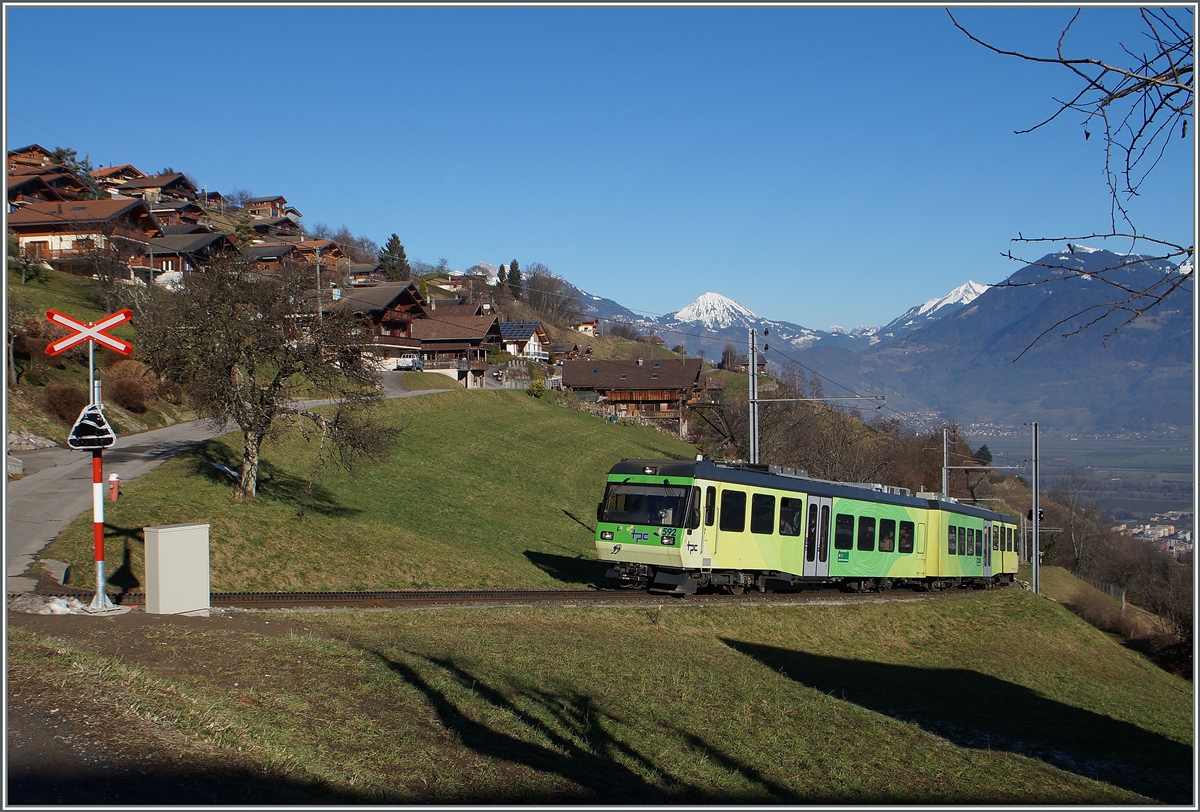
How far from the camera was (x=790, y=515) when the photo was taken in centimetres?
2086

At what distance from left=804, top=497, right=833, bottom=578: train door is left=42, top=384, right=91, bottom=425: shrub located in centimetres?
2742

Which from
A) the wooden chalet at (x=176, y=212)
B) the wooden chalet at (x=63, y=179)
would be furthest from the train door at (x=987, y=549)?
the wooden chalet at (x=176, y=212)

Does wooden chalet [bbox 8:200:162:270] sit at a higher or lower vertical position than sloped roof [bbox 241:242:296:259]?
lower

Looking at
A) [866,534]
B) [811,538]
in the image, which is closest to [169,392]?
[811,538]

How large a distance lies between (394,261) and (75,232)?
74.2 meters

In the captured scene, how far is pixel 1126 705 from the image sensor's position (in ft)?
59.1

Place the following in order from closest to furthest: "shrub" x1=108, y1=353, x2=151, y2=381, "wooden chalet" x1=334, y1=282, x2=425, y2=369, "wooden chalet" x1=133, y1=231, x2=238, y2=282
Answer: "shrub" x1=108, y1=353, x2=151, y2=381
"wooden chalet" x1=133, y1=231, x2=238, y2=282
"wooden chalet" x1=334, y1=282, x2=425, y2=369

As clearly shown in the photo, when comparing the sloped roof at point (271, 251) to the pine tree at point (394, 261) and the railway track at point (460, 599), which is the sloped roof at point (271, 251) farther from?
the railway track at point (460, 599)

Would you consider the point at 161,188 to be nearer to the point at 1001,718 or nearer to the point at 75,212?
the point at 75,212

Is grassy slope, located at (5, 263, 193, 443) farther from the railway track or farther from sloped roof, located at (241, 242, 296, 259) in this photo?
sloped roof, located at (241, 242, 296, 259)

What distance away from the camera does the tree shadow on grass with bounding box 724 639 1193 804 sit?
12188 millimetres

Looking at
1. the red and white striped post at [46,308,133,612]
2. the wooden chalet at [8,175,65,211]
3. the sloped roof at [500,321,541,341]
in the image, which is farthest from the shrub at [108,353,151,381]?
the sloped roof at [500,321,541,341]

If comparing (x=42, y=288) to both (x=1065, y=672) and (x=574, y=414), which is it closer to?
(x=574, y=414)

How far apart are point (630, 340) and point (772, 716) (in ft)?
611
